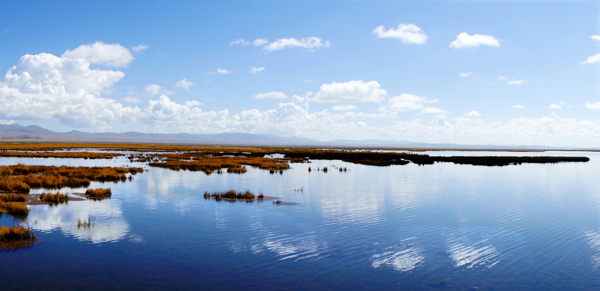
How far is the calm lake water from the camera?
1027 centimetres

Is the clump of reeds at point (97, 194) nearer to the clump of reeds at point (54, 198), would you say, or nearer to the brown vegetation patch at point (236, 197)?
the clump of reeds at point (54, 198)

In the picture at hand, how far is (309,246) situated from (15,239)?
10.3 m

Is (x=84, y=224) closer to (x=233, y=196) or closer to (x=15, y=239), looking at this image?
(x=15, y=239)

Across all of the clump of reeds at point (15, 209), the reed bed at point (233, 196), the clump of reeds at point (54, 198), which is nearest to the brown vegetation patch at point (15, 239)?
the clump of reeds at point (15, 209)

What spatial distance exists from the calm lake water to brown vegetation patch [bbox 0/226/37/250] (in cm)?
58

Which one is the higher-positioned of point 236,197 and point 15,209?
point 15,209

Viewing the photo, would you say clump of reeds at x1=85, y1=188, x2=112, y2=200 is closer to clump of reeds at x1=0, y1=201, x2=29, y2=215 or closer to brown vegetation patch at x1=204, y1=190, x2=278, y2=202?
clump of reeds at x1=0, y1=201, x2=29, y2=215

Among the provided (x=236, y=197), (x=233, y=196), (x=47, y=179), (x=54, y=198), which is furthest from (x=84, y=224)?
(x=47, y=179)

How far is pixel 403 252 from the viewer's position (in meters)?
12.8

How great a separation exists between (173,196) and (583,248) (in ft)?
70.2

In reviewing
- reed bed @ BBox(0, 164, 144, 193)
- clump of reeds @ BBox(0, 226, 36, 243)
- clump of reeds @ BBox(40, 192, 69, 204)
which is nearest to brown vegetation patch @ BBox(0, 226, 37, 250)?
clump of reeds @ BBox(0, 226, 36, 243)

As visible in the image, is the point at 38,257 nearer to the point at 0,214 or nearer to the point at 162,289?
the point at 162,289

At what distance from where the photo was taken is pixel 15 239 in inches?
517

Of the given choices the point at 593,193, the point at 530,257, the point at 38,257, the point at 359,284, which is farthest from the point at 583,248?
the point at 593,193
